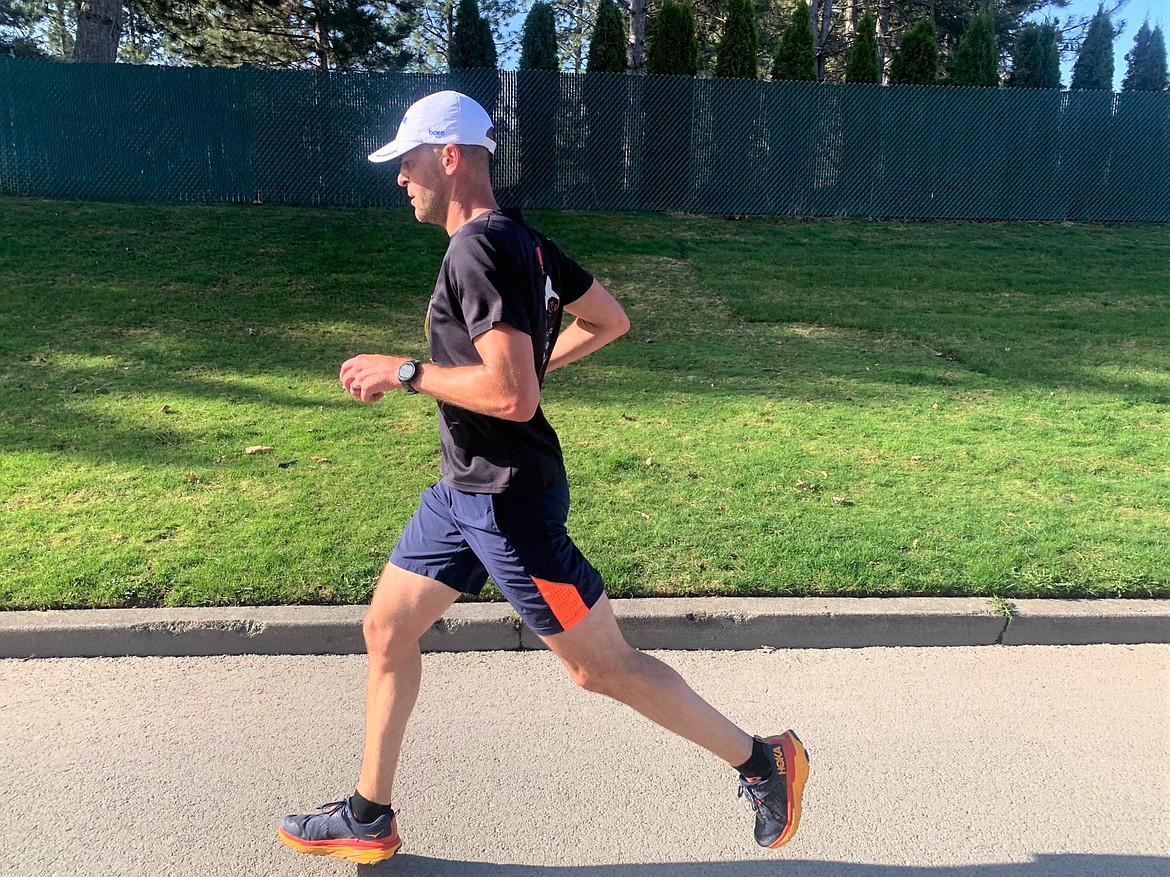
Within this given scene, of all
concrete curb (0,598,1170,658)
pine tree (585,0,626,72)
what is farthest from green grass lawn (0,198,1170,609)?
pine tree (585,0,626,72)

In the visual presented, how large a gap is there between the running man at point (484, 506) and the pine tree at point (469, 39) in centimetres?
1588

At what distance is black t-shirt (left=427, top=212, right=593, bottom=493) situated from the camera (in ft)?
6.83

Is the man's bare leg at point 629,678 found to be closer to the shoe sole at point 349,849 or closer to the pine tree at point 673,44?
the shoe sole at point 349,849

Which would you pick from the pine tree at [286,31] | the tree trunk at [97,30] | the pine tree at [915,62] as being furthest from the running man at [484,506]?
the pine tree at [286,31]

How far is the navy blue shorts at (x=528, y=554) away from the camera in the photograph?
7.57 ft

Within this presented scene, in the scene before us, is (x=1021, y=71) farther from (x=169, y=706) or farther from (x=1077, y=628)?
(x=169, y=706)

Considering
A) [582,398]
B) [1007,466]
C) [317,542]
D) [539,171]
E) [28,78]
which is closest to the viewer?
[317,542]

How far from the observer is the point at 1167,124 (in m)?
15.3

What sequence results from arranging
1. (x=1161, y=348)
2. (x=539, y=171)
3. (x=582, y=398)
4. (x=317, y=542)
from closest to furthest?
1. (x=317, y=542)
2. (x=582, y=398)
3. (x=1161, y=348)
4. (x=539, y=171)

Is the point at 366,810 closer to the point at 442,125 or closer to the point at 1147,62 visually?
the point at 442,125

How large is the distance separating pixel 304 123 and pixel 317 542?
1106 centimetres

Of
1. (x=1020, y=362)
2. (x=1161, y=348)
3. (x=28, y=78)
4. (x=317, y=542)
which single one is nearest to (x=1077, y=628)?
(x=317, y=542)

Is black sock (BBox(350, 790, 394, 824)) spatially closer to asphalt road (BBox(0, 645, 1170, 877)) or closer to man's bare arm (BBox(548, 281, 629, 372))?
asphalt road (BBox(0, 645, 1170, 877))

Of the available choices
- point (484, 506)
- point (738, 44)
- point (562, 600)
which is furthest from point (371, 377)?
point (738, 44)
